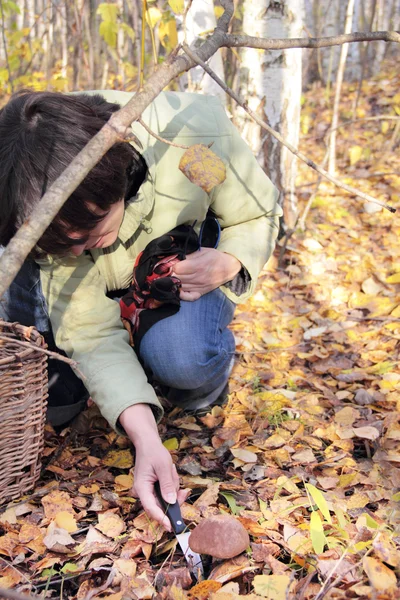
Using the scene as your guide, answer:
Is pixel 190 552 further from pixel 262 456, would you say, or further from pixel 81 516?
pixel 262 456

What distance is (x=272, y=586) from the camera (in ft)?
3.46

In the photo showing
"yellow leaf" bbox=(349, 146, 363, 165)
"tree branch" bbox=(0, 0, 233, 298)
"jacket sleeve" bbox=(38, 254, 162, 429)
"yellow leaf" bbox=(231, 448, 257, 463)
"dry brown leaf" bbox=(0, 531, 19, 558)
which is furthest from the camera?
"yellow leaf" bbox=(349, 146, 363, 165)

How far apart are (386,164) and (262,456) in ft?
9.68

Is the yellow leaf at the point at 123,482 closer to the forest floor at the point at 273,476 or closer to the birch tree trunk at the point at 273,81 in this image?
the forest floor at the point at 273,476

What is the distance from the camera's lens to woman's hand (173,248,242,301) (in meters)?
1.69

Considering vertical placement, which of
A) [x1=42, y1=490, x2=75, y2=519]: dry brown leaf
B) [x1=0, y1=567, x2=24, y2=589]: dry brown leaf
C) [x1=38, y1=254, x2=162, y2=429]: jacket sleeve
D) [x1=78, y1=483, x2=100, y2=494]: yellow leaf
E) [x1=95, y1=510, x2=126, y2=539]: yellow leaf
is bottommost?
[x1=78, y1=483, x2=100, y2=494]: yellow leaf

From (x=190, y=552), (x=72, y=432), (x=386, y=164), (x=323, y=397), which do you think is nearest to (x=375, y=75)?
(x=386, y=164)

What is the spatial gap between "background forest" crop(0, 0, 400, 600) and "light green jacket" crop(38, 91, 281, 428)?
23 cm

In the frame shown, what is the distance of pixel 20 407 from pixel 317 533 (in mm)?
709

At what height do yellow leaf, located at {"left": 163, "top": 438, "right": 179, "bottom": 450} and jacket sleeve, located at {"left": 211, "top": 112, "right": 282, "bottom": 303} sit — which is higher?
jacket sleeve, located at {"left": 211, "top": 112, "right": 282, "bottom": 303}

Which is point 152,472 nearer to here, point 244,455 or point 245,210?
point 244,455

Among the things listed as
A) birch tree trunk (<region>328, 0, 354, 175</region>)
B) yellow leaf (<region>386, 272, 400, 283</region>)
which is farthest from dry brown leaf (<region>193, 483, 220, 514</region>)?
birch tree trunk (<region>328, 0, 354, 175</region>)

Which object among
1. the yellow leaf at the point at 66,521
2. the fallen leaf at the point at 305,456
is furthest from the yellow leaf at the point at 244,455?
the yellow leaf at the point at 66,521

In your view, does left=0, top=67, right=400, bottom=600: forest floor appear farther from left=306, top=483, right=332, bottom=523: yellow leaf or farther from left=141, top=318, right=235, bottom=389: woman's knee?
left=141, top=318, right=235, bottom=389: woman's knee
